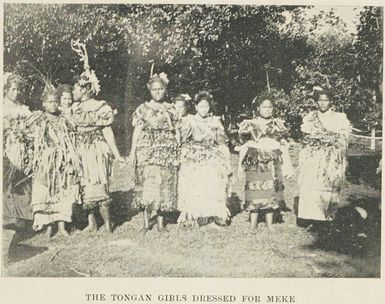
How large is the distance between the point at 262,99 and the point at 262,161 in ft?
1.96

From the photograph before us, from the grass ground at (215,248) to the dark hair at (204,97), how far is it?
930mm

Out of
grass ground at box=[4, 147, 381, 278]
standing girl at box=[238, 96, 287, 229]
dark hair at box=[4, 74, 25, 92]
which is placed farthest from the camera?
standing girl at box=[238, 96, 287, 229]

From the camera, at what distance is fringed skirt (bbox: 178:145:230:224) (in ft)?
21.7

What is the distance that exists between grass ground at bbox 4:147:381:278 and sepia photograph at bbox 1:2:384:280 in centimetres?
1

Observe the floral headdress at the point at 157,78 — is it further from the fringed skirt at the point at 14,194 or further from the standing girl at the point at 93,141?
the fringed skirt at the point at 14,194

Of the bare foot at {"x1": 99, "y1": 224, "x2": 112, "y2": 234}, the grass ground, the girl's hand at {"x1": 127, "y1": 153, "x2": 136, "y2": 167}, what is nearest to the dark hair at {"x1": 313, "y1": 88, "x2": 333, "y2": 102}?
the grass ground

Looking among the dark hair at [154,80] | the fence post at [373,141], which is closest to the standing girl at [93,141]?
the dark hair at [154,80]

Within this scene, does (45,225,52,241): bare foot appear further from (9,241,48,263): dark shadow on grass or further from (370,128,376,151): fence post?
(370,128,376,151): fence post

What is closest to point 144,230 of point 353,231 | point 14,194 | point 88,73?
point 14,194

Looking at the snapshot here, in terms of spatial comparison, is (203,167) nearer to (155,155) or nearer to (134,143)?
(155,155)

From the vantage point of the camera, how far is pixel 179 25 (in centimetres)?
668

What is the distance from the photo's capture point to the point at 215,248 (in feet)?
21.3
